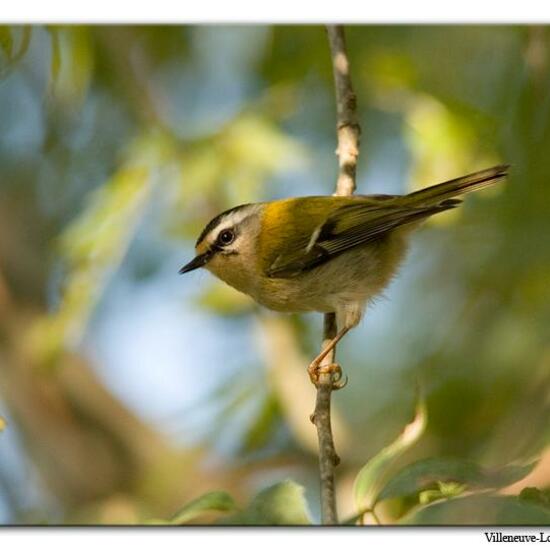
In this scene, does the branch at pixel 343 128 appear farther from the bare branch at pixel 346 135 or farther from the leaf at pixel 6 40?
the leaf at pixel 6 40

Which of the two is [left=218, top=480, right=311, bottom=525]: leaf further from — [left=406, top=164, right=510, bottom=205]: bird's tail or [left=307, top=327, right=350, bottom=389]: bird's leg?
[left=406, top=164, right=510, bottom=205]: bird's tail

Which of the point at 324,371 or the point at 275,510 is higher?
the point at 324,371

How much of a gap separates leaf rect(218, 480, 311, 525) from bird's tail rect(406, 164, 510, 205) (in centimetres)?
71

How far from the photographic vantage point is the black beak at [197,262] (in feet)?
6.63

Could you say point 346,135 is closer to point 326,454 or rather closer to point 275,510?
point 326,454

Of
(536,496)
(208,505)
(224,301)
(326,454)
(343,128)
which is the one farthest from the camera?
(224,301)

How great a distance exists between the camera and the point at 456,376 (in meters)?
2.12

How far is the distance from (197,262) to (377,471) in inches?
24.5

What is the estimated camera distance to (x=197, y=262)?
2.04 meters

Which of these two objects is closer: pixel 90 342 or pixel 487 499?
pixel 487 499

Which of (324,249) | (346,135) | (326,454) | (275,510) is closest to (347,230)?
(324,249)

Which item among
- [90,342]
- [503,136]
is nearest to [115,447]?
[90,342]

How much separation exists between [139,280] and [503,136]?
0.98 metres

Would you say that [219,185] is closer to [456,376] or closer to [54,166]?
[54,166]
